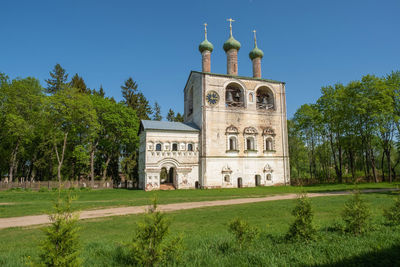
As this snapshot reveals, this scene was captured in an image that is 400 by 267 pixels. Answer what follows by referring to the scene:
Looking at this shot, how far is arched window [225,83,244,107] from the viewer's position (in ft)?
97.7

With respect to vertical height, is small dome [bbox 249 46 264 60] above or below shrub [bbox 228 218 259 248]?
above

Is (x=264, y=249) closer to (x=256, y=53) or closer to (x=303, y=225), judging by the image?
(x=303, y=225)

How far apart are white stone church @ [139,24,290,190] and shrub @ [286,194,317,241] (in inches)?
833

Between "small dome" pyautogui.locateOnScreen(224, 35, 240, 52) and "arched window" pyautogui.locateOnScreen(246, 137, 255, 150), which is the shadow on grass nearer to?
"arched window" pyautogui.locateOnScreen(246, 137, 255, 150)

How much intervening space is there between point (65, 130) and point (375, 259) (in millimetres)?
34477

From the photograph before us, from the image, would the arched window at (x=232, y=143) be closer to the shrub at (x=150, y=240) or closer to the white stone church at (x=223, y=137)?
the white stone church at (x=223, y=137)

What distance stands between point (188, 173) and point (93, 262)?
2235 cm

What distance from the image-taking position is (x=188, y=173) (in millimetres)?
27234

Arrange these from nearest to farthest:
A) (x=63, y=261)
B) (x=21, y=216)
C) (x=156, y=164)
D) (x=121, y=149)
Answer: (x=63, y=261) → (x=21, y=216) → (x=156, y=164) → (x=121, y=149)

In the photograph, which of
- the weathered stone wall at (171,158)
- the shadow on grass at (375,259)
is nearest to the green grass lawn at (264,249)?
the shadow on grass at (375,259)

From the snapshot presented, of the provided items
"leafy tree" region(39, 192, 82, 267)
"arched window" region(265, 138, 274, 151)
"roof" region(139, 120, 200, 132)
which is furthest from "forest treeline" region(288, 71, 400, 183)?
"leafy tree" region(39, 192, 82, 267)

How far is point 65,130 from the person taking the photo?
32.0 metres

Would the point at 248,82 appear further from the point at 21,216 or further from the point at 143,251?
the point at 143,251

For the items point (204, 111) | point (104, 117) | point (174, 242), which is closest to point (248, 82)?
point (204, 111)
